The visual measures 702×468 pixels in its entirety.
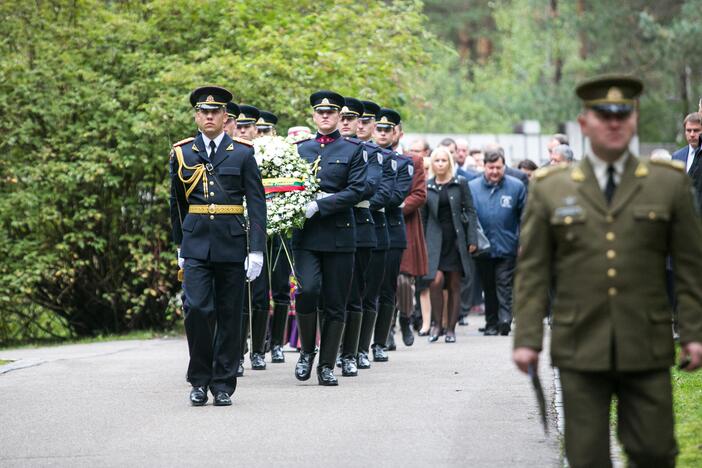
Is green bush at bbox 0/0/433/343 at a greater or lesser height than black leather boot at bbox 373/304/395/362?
greater

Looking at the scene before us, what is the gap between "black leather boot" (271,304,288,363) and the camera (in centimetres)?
1420

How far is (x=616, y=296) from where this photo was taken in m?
6.03

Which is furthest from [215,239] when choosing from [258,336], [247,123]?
[247,123]

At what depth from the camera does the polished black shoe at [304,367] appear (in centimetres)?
1221

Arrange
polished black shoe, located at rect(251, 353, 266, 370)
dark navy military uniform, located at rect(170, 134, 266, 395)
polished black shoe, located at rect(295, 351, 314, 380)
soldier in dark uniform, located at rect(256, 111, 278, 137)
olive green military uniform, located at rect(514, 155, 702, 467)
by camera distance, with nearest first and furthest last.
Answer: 1. olive green military uniform, located at rect(514, 155, 702, 467)
2. dark navy military uniform, located at rect(170, 134, 266, 395)
3. polished black shoe, located at rect(295, 351, 314, 380)
4. polished black shoe, located at rect(251, 353, 266, 370)
5. soldier in dark uniform, located at rect(256, 111, 278, 137)

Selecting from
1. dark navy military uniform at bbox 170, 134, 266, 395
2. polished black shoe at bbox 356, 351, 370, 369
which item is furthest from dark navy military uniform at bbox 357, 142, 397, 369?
dark navy military uniform at bbox 170, 134, 266, 395

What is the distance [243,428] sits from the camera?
9.56 m

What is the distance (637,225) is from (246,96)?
1307 centimetres

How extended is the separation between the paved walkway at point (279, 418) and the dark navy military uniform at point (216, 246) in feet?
1.30

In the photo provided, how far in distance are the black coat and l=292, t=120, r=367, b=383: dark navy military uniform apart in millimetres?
5507

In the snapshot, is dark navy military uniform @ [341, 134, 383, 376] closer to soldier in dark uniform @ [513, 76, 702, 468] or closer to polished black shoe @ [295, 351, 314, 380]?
polished black shoe @ [295, 351, 314, 380]

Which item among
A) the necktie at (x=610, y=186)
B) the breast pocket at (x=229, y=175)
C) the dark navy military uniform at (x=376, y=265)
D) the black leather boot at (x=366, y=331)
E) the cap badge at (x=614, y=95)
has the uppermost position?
the cap badge at (x=614, y=95)

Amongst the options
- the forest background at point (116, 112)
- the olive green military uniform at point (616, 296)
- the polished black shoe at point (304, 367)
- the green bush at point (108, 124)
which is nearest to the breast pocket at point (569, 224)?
the olive green military uniform at point (616, 296)

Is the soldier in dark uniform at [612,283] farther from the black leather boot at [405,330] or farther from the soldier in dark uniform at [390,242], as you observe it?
the black leather boot at [405,330]
